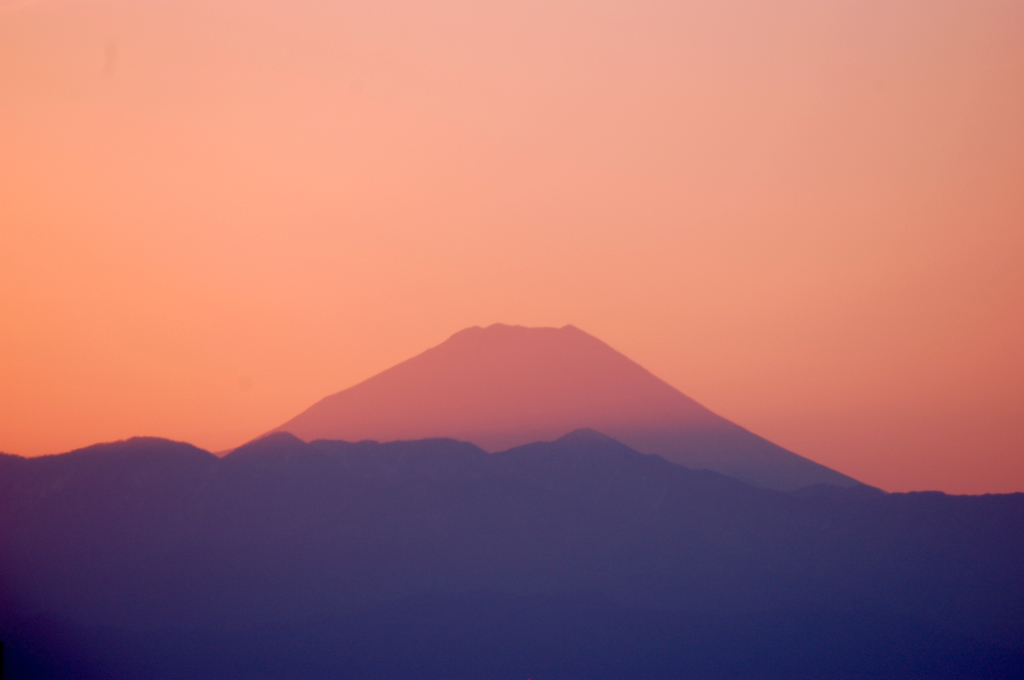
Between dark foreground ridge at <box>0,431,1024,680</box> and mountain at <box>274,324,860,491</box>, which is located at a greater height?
mountain at <box>274,324,860,491</box>

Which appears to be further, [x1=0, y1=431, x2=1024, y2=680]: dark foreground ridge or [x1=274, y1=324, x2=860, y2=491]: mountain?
[x1=274, y1=324, x2=860, y2=491]: mountain

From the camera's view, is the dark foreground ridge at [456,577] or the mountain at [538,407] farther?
the mountain at [538,407]

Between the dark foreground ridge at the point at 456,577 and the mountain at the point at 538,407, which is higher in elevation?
the mountain at the point at 538,407

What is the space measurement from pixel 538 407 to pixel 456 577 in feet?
5.50

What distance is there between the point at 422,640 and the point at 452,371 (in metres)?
2.37

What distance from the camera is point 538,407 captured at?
28.8 feet

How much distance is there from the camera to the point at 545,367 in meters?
8.69

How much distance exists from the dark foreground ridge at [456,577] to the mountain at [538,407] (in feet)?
0.92

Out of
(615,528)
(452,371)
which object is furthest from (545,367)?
(615,528)

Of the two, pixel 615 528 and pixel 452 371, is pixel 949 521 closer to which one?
pixel 615 528

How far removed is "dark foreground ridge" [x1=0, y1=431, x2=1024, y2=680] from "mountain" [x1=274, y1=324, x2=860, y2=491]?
0.92ft

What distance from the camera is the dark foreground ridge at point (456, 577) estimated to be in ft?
27.1

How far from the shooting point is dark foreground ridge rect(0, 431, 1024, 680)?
27.1ft

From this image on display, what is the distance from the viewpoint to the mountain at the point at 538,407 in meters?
8.43
